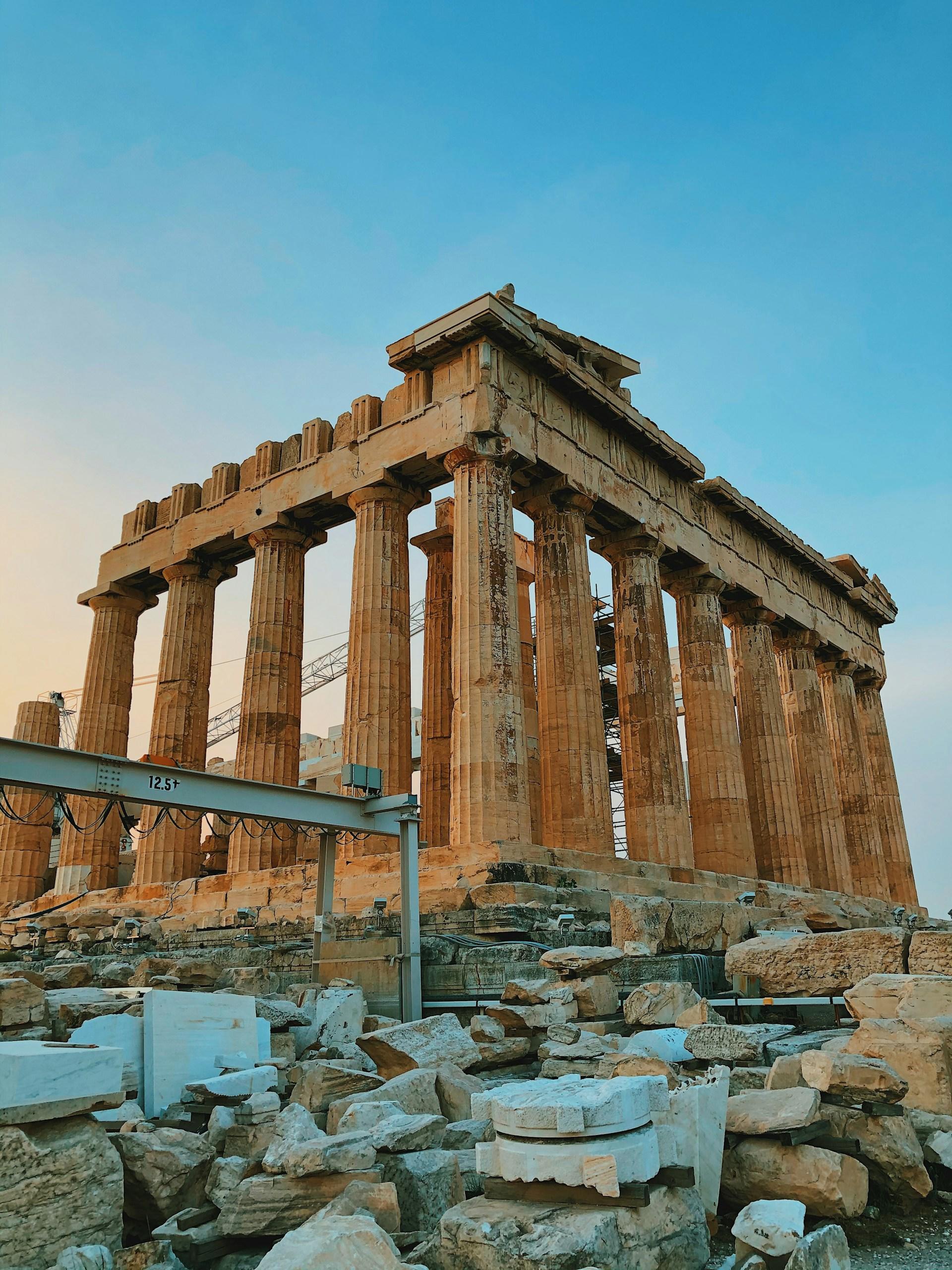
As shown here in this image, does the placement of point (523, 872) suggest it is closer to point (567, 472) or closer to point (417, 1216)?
point (567, 472)

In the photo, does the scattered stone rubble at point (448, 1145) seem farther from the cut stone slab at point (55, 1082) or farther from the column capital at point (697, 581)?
the column capital at point (697, 581)

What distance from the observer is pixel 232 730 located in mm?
93250

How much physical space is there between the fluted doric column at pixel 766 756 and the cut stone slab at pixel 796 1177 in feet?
76.7

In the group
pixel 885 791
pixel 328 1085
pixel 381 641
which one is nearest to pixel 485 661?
pixel 381 641

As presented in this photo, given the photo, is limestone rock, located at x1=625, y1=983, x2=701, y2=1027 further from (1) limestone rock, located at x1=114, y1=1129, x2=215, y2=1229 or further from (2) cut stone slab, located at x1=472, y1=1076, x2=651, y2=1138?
(1) limestone rock, located at x1=114, y1=1129, x2=215, y2=1229

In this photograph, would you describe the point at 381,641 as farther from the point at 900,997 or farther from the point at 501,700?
the point at 900,997

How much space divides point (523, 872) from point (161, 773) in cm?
758

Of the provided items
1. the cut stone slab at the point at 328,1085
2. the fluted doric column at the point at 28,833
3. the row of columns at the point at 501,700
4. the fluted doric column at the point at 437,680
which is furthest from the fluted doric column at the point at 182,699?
the cut stone slab at the point at 328,1085

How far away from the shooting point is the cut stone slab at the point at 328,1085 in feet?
23.3

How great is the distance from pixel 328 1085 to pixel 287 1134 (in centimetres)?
152

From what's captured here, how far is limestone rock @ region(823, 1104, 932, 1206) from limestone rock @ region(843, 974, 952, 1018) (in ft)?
6.24

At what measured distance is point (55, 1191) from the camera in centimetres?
496

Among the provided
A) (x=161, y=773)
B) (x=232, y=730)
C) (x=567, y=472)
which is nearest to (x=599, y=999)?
(x=161, y=773)

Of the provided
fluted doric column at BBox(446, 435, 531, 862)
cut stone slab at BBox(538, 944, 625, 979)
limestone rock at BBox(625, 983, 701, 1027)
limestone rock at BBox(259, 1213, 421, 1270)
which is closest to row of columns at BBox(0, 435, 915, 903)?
fluted doric column at BBox(446, 435, 531, 862)
